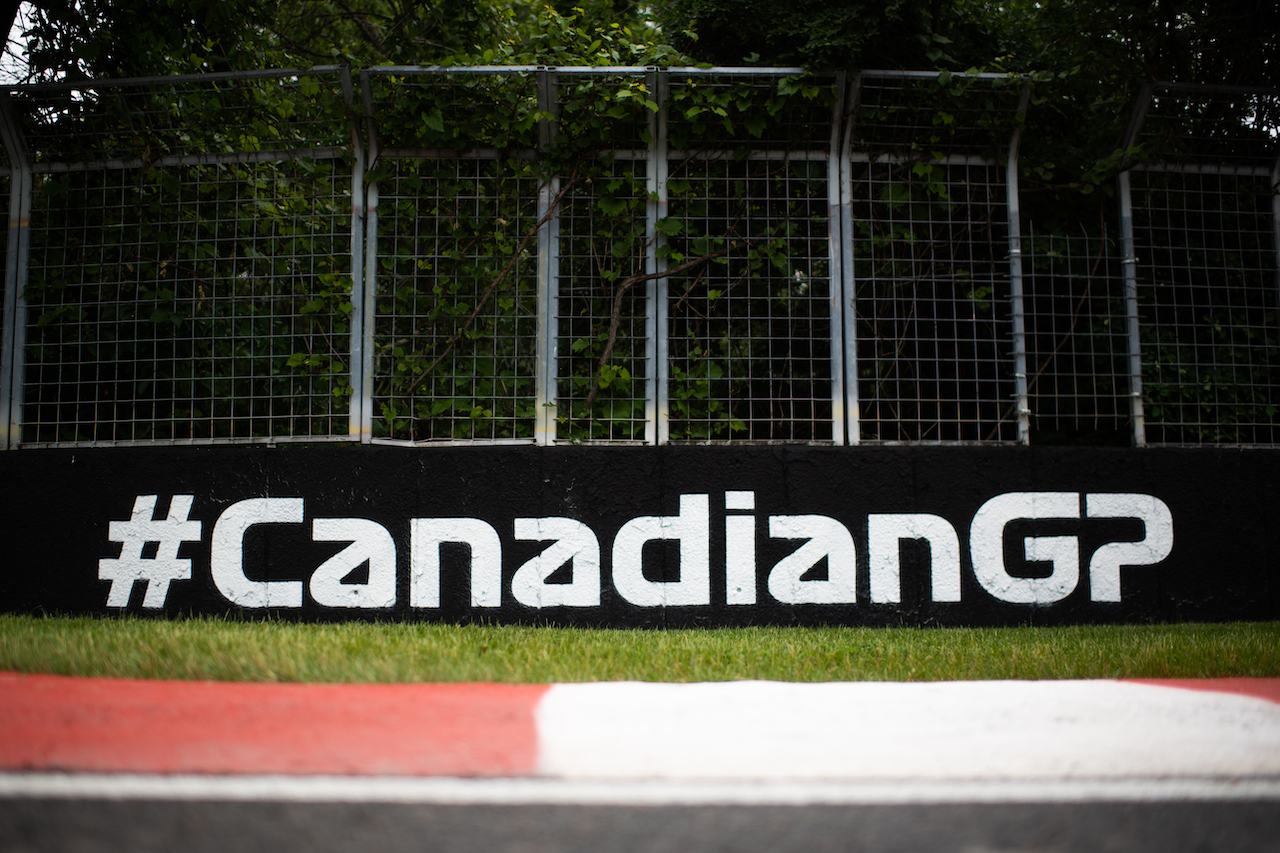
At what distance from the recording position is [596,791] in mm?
2396

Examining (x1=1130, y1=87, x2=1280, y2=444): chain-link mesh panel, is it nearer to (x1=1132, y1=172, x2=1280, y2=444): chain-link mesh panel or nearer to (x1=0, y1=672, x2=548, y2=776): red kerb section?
(x1=1132, y1=172, x2=1280, y2=444): chain-link mesh panel

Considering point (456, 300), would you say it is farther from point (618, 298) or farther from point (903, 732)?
point (903, 732)

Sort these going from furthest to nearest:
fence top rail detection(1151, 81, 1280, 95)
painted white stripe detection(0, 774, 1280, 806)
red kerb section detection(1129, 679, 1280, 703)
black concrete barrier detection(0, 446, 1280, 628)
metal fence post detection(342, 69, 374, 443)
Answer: fence top rail detection(1151, 81, 1280, 95)
metal fence post detection(342, 69, 374, 443)
black concrete barrier detection(0, 446, 1280, 628)
red kerb section detection(1129, 679, 1280, 703)
painted white stripe detection(0, 774, 1280, 806)

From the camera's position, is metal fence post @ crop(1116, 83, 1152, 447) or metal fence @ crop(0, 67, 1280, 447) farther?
metal fence post @ crop(1116, 83, 1152, 447)

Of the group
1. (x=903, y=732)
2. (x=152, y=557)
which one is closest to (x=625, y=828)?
(x=903, y=732)

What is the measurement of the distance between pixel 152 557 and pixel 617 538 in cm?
319

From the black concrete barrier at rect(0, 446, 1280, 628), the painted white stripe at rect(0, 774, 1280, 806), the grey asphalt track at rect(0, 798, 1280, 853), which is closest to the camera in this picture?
the grey asphalt track at rect(0, 798, 1280, 853)

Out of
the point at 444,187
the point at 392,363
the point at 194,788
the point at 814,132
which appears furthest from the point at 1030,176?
the point at 194,788

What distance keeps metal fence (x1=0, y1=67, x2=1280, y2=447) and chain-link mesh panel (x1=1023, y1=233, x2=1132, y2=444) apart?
0.04 meters

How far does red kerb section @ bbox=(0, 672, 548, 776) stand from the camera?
259cm

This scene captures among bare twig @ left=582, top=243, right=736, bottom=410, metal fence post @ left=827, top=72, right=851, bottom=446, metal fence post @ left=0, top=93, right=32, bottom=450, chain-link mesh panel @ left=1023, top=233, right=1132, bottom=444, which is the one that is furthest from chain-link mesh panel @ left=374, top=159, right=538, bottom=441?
chain-link mesh panel @ left=1023, top=233, right=1132, bottom=444

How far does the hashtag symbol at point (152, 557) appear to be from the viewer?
589 centimetres

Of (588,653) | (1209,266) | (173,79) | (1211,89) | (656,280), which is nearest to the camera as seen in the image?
(588,653)

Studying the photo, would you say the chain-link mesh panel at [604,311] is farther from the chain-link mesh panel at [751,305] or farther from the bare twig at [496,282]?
the chain-link mesh panel at [751,305]
